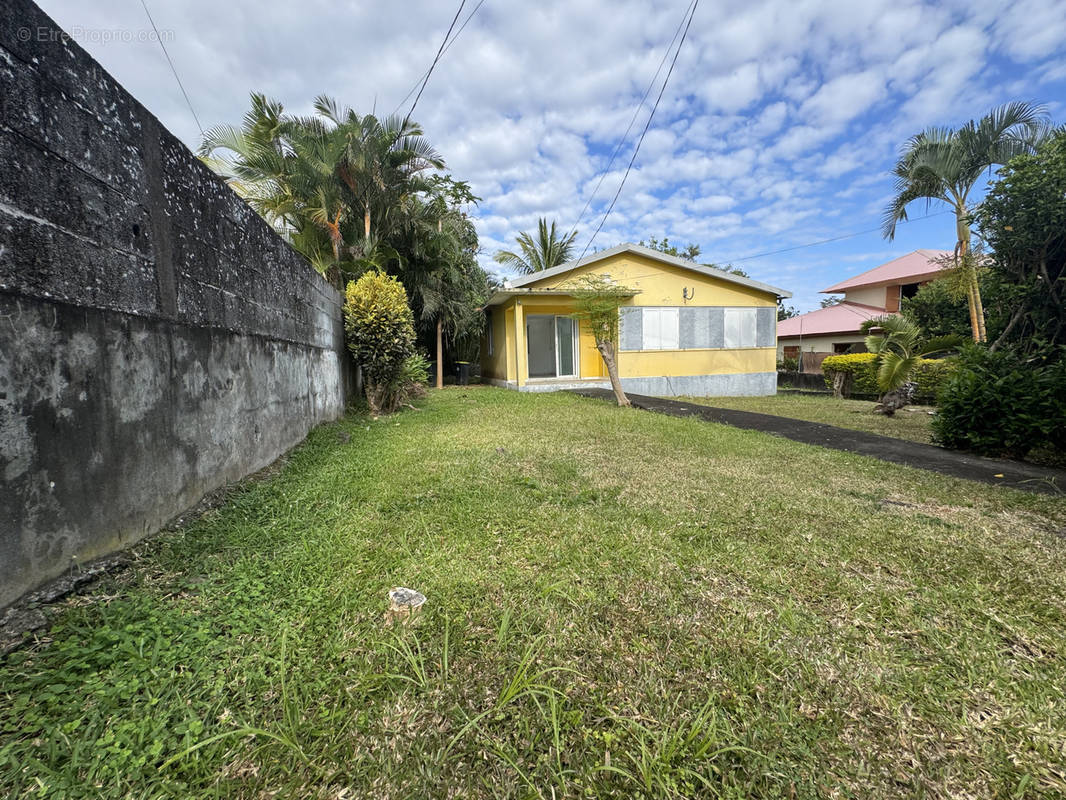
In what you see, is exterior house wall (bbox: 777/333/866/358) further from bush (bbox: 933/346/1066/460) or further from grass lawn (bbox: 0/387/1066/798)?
grass lawn (bbox: 0/387/1066/798)

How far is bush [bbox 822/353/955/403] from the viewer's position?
11133 millimetres

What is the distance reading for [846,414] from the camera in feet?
29.0

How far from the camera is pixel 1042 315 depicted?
15.3 feet

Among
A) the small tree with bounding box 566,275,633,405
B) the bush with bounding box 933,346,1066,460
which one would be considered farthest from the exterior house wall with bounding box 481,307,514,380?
the bush with bounding box 933,346,1066,460

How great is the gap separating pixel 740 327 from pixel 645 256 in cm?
373

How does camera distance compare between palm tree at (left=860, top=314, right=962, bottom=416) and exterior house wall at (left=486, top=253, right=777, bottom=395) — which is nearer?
palm tree at (left=860, top=314, right=962, bottom=416)

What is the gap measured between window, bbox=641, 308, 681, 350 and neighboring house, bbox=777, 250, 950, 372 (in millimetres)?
10964

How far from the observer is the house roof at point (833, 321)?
1923 centimetres

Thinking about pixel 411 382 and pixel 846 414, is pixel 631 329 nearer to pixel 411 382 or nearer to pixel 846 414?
pixel 846 414

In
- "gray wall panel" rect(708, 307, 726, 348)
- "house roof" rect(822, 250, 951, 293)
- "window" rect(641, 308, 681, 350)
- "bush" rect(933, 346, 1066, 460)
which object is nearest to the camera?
"bush" rect(933, 346, 1066, 460)

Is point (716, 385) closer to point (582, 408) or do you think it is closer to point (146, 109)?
point (582, 408)

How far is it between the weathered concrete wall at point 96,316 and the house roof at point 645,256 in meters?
8.45

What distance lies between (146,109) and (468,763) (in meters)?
3.03

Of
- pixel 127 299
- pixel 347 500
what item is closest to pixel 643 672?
pixel 347 500
